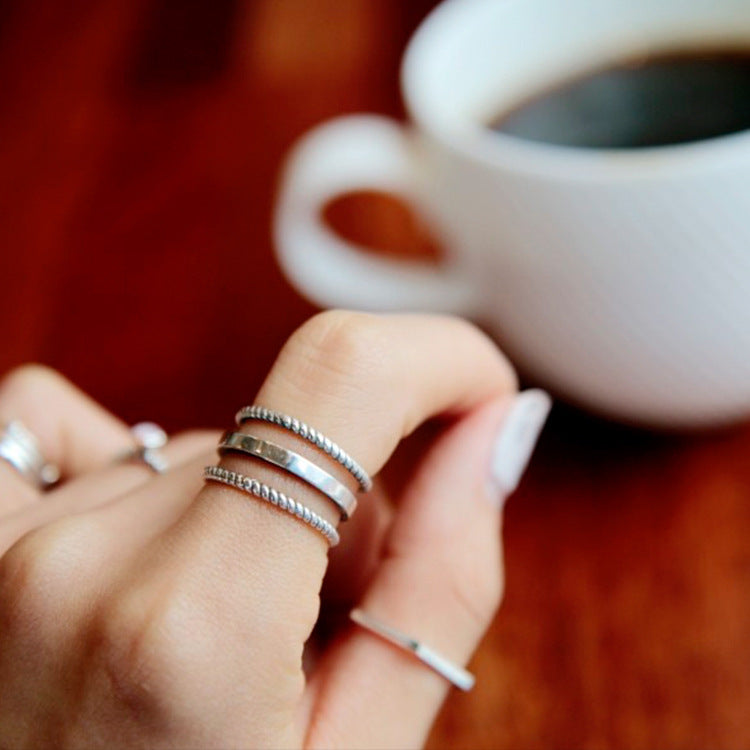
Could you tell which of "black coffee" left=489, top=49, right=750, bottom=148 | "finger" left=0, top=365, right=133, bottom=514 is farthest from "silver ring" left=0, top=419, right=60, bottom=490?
"black coffee" left=489, top=49, right=750, bottom=148

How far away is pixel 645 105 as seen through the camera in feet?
1.48

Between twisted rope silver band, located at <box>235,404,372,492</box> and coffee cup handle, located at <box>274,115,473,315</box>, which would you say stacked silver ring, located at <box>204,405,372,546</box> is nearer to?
twisted rope silver band, located at <box>235,404,372,492</box>

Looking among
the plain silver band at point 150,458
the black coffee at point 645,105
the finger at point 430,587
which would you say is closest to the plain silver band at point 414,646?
the finger at point 430,587

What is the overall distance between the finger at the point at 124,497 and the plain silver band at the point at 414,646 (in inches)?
2.6

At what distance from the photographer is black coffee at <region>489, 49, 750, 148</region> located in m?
0.43

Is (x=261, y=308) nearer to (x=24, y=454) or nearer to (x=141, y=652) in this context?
(x=24, y=454)

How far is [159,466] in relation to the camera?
0.39m

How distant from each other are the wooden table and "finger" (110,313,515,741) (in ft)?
0.40

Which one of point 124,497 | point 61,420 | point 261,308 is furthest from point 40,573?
point 261,308

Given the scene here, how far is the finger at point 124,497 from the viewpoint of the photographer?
11.7 inches

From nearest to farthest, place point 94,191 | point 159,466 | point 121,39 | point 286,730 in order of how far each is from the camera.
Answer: point 286,730
point 159,466
point 94,191
point 121,39

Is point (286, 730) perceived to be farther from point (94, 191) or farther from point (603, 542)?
point (94, 191)

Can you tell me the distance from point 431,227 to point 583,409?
0.10 m

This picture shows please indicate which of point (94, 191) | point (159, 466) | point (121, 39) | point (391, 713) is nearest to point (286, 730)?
point (391, 713)
